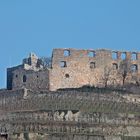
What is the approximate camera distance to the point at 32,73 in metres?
75.4

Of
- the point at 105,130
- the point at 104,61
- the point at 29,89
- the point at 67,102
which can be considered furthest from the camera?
the point at 104,61

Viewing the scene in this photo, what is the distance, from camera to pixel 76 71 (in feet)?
250

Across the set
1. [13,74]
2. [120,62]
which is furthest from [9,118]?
[120,62]

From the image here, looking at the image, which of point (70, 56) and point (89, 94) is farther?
point (70, 56)

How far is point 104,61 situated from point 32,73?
682 centimetres

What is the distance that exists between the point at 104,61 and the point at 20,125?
16.1 meters

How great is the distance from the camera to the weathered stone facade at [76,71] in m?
75.1

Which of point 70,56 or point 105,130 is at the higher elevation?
point 70,56

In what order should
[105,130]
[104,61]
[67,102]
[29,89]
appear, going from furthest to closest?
1. [104,61]
2. [29,89]
3. [67,102]
4. [105,130]

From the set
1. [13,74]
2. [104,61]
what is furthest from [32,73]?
[104,61]

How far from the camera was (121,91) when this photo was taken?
232 ft

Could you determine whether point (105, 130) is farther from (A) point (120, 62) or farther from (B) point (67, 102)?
(A) point (120, 62)

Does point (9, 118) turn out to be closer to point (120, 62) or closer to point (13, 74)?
point (13, 74)

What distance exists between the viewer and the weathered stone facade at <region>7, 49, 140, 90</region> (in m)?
75.1
